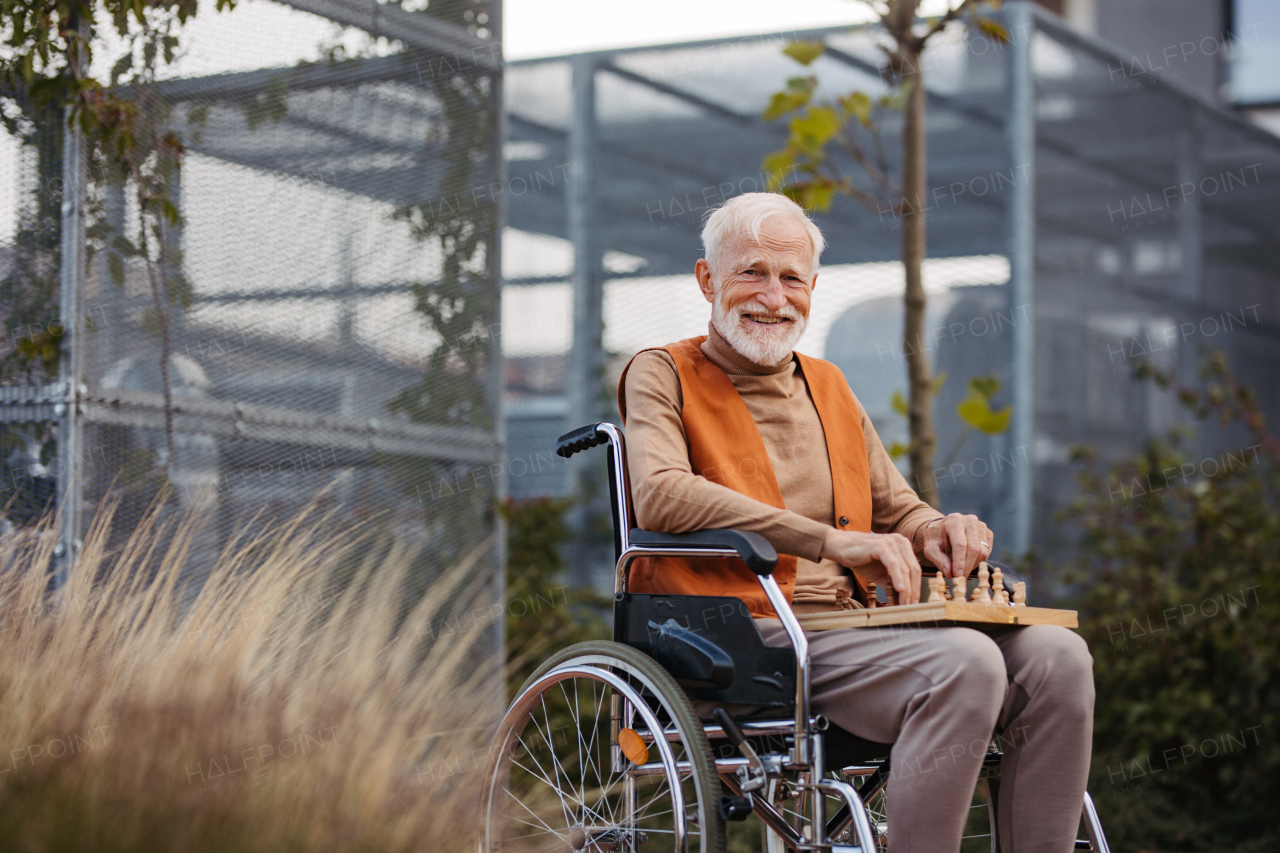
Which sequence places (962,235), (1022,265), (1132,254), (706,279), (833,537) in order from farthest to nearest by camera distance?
(1132,254)
(962,235)
(1022,265)
(706,279)
(833,537)

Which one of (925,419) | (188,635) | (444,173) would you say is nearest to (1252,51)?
(925,419)

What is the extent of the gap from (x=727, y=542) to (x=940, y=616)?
374 millimetres

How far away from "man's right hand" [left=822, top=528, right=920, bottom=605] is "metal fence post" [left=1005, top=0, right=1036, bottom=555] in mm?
3275

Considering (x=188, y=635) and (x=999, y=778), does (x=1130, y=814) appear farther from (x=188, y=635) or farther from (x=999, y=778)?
(x=188, y=635)

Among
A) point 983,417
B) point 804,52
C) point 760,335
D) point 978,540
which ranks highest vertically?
point 804,52

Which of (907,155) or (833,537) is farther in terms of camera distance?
(907,155)

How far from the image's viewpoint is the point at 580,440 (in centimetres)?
268

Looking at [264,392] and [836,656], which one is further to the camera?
[264,392]

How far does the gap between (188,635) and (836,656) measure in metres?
1.18

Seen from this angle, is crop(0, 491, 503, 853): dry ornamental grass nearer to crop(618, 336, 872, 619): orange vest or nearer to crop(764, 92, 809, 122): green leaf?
crop(618, 336, 872, 619): orange vest

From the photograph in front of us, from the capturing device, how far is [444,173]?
417 centimetres

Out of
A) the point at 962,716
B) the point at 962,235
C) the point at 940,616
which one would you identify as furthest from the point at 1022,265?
the point at 962,716

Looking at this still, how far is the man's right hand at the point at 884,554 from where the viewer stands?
2248mm

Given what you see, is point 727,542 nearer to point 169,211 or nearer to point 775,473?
point 775,473
